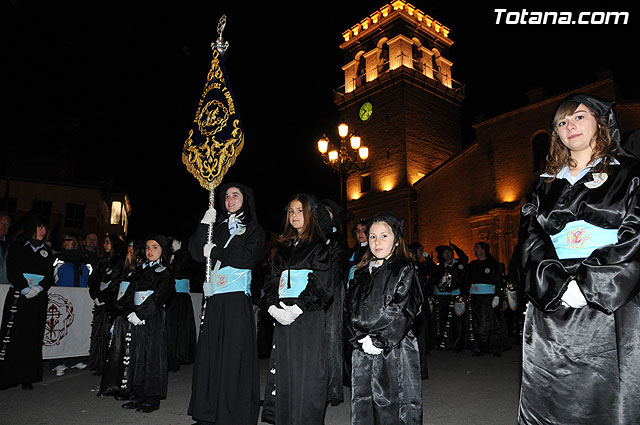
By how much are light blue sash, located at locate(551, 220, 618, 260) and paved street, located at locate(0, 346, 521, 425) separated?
268 cm

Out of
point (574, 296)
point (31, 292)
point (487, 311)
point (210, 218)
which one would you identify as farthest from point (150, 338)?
point (487, 311)

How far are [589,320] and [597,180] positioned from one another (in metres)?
0.78

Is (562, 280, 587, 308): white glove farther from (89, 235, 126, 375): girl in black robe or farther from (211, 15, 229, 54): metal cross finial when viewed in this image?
(89, 235, 126, 375): girl in black robe

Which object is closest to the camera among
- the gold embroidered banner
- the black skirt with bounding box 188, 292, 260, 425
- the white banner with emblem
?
the black skirt with bounding box 188, 292, 260, 425

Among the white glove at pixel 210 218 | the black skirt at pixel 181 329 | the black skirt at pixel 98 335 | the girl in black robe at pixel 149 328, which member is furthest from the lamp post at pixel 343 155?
the white glove at pixel 210 218

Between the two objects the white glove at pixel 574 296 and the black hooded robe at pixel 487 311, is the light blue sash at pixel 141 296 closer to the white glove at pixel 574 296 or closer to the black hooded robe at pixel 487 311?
the white glove at pixel 574 296

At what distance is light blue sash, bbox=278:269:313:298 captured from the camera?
3.98 metres

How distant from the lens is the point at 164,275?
5.52 metres

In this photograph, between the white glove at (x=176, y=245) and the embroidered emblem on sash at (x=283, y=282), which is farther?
the white glove at (x=176, y=245)

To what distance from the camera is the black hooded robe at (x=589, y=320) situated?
2195mm

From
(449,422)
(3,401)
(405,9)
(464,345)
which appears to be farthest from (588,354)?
(405,9)

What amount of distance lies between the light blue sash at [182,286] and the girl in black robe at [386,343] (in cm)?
573

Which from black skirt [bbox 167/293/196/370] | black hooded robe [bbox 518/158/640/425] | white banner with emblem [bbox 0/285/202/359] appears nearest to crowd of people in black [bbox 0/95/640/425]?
black hooded robe [bbox 518/158/640/425]

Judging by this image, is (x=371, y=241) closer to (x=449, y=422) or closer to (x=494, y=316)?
(x=449, y=422)
